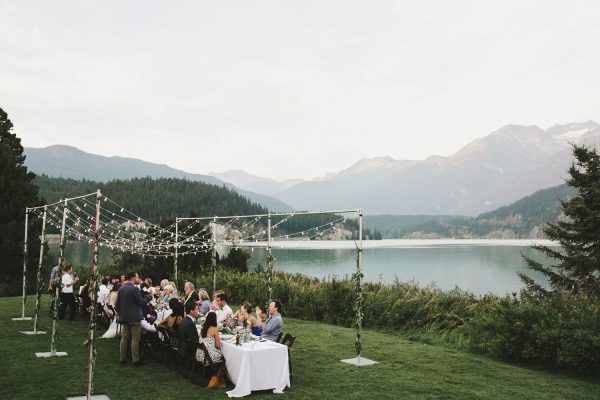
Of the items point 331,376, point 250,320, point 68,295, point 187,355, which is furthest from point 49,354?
point 331,376

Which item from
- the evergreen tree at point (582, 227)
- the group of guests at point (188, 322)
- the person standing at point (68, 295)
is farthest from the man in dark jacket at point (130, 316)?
the evergreen tree at point (582, 227)

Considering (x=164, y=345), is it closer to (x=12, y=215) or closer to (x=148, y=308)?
(x=148, y=308)

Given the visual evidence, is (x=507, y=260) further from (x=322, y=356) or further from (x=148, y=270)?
(x=322, y=356)

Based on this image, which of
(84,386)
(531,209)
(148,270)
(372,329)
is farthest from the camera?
(531,209)

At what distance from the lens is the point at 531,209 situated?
189m

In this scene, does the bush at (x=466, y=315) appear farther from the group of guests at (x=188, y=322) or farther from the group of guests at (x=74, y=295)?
the group of guests at (x=74, y=295)

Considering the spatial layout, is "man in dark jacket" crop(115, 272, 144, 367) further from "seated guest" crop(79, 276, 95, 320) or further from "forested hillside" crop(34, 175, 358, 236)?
"forested hillside" crop(34, 175, 358, 236)

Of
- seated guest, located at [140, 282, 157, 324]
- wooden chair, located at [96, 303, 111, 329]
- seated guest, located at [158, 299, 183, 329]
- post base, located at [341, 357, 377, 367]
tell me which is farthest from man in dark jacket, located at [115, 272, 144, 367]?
post base, located at [341, 357, 377, 367]

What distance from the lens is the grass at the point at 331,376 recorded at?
9.02m

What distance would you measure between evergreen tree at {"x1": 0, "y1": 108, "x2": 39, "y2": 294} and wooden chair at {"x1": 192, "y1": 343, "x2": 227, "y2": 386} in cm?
2234

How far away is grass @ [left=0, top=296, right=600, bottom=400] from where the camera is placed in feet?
29.6

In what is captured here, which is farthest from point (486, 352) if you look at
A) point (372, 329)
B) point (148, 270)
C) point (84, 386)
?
point (148, 270)

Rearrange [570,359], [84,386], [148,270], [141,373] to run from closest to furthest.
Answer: [84,386]
[141,373]
[570,359]
[148,270]

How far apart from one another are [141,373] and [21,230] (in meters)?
21.4
